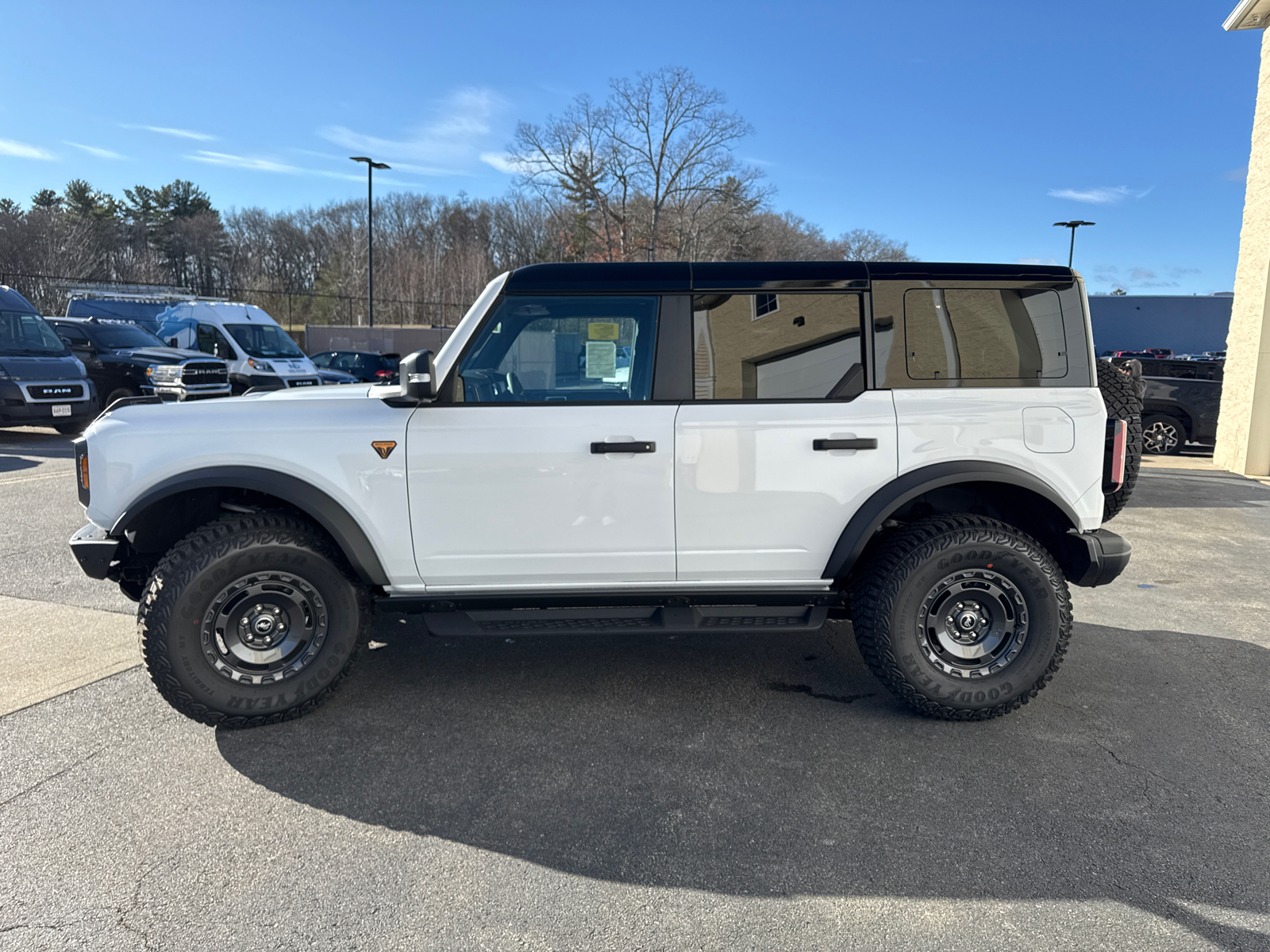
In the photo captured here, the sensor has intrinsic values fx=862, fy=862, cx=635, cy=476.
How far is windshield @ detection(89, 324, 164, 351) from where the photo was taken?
16219 millimetres

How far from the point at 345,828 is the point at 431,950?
0.75 meters

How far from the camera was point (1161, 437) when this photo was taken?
13430 mm

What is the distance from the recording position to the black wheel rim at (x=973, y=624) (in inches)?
151

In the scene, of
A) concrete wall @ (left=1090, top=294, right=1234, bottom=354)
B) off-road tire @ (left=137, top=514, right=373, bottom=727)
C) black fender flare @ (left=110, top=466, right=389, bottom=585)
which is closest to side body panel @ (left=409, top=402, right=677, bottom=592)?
black fender flare @ (left=110, top=466, right=389, bottom=585)

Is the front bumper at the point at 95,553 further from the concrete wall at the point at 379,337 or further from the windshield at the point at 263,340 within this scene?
the concrete wall at the point at 379,337

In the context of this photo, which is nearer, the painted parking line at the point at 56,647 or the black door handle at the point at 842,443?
the black door handle at the point at 842,443

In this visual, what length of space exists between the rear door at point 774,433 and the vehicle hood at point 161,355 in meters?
14.6

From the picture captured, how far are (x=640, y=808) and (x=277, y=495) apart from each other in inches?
76.6

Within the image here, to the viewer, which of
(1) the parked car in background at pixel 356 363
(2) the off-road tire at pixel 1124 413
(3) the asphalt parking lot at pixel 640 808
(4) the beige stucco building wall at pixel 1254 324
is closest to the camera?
(3) the asphalt parking lot at pixel 640 808

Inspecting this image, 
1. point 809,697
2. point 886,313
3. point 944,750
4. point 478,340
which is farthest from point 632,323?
point 944,750

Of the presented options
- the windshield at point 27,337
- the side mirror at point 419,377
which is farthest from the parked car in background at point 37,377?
the side mirror at point 419,377

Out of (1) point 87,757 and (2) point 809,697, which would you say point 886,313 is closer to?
(2) point 809,697

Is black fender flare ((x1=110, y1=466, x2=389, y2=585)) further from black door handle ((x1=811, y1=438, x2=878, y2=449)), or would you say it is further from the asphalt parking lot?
black door handle ((x1=811, y1=438, x2=878, y2=449))

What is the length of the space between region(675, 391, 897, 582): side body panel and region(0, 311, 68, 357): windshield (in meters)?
13.9
